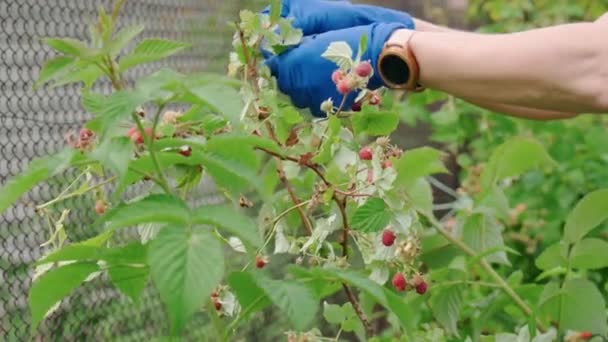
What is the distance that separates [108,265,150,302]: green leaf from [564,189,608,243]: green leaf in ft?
2.64

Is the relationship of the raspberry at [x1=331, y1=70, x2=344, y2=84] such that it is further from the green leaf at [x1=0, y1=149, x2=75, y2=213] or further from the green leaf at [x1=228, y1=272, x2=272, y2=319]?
the green leaf at [x1=0, y1=149, x2=75, y2=213]

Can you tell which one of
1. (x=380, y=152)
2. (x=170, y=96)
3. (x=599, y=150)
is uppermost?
(x=170, y=96)

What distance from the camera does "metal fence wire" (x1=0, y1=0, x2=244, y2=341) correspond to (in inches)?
99.4

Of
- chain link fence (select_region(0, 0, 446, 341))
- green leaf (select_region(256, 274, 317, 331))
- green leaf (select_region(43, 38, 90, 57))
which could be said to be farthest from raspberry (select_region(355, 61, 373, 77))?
chain link fence (select_region(0, 0, 446, 341))

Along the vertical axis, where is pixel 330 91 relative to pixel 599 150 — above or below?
above

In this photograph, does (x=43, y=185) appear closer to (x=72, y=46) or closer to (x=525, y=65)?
(x=525, y=65)

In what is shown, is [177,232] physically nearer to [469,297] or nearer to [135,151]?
[135,151]

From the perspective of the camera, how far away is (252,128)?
1.65m

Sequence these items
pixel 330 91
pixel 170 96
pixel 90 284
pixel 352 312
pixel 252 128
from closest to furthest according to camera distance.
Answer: pixel 170 96, pixel 252 128, pixel 330 91, pixel 352 312, pixel 90 284

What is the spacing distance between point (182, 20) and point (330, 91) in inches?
69.7

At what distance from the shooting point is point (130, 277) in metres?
1.44

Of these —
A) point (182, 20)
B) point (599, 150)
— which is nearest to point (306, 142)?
point (182, 20)

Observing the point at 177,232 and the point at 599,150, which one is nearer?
the point at 177,232

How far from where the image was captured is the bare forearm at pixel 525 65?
1.71 m
